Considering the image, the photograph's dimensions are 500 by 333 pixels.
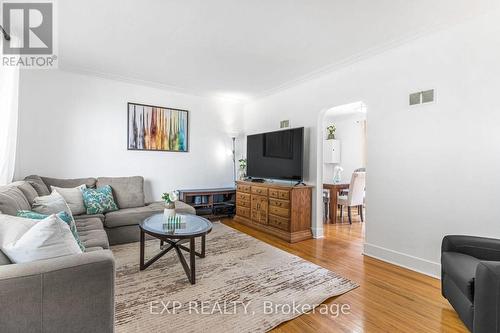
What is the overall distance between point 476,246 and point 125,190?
4.31 metres

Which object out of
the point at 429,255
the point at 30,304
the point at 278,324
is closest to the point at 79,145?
the point at 30,304

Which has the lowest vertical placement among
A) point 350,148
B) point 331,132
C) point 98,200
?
point 98,200

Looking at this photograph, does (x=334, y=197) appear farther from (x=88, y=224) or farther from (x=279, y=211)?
(x=88, y=224)

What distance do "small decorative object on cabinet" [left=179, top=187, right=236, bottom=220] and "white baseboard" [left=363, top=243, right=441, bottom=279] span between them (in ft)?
9.16

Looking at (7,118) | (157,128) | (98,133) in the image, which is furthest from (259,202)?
(7,118)

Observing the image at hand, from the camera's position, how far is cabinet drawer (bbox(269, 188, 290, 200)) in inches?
147

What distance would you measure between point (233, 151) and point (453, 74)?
4.01 m

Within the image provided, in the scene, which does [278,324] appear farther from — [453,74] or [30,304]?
[453,74]

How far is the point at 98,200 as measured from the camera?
3.46 metres

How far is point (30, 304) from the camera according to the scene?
42.1 inches

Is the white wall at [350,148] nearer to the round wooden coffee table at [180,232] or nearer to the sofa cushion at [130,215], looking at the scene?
the sofa cushion at [130,215]

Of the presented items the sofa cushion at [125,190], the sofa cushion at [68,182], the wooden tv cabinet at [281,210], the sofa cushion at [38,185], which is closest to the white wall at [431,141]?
the wooden tv cabinet at [281,210]

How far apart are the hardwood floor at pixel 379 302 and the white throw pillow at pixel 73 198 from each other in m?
2.93

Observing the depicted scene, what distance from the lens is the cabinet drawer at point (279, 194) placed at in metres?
3.73
